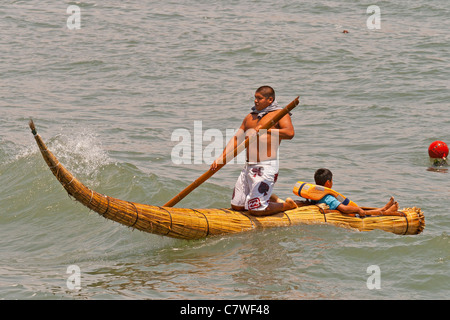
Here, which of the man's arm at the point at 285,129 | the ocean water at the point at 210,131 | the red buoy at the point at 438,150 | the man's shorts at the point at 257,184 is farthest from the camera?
the red buoy at the point at 438,150

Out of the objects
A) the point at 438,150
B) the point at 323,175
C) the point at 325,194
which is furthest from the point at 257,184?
the point at 438,150

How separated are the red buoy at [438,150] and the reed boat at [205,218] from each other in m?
4.73

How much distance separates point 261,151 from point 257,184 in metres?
0.44

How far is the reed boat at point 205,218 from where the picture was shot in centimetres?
850

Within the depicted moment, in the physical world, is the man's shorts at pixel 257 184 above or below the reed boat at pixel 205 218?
above

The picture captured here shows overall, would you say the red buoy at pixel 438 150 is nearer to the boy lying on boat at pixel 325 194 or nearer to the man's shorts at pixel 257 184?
the boy lying on boat at pixel 325 194

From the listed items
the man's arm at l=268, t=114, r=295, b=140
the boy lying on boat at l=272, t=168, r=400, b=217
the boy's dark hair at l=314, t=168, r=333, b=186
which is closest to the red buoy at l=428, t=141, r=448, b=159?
the boy lying on boat at l=272, t=168, r=400, b=217

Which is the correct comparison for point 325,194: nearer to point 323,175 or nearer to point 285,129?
point 323,175

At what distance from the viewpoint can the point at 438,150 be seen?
1496 cm

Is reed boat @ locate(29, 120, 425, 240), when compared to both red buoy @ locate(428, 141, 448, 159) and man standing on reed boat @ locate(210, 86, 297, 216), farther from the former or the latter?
red buoy @ locate(428, 141, 448, 159)

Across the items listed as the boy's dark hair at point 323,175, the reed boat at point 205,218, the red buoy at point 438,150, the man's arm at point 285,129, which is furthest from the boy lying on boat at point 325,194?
the red buoy at point 438,150

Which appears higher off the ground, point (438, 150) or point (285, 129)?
point (285, 129)

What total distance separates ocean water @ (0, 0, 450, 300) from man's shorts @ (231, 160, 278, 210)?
1.48ft
